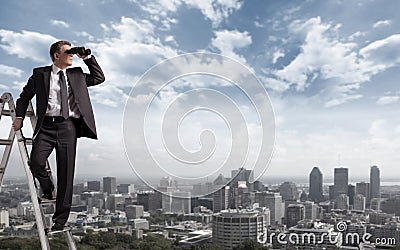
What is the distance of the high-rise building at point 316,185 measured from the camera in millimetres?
2996

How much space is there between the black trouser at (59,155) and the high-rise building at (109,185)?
58.1 inches

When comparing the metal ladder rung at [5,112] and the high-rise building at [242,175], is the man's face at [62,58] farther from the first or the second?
the high-rise building at [242,175]

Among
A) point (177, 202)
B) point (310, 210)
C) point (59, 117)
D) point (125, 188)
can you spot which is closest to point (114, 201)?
point (125, 188)

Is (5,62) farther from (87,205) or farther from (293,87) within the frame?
(293,87)

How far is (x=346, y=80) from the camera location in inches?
120

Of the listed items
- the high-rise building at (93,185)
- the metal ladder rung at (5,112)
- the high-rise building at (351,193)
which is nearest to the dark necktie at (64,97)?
the metal ladder rung at (5,112)

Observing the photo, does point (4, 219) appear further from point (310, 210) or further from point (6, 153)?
point (310, 210)

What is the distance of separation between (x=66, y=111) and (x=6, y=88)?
68.2 inches

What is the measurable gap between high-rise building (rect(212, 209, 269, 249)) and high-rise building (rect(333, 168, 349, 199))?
0.49m

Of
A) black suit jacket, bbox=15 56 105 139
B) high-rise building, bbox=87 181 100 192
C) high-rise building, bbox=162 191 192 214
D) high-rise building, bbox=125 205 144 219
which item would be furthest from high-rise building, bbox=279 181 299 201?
black suit jacket, bbox=15 56 105 139

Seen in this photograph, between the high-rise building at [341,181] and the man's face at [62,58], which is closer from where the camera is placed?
the man's face at [62,58]

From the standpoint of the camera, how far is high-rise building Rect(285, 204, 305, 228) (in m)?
2.99

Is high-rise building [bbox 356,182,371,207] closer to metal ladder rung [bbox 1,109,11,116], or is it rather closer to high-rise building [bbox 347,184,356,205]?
high-rise building [bbox 347,184,356,205]

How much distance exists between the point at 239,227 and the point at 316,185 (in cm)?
60
